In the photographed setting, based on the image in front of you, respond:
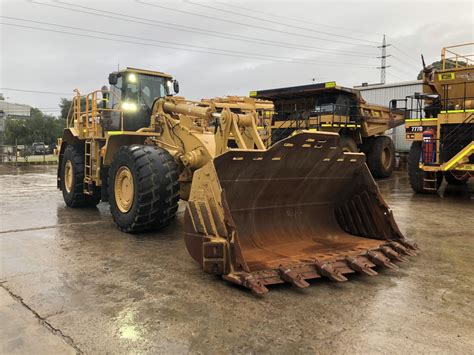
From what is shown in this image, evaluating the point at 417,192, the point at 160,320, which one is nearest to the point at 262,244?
the point at 160,320

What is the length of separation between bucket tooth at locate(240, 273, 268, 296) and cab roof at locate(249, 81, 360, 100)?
11.0 m

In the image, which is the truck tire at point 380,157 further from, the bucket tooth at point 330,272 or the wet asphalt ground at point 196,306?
the bucket tooth at point 330,272

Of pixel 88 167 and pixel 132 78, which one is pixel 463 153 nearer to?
pixel 132 78

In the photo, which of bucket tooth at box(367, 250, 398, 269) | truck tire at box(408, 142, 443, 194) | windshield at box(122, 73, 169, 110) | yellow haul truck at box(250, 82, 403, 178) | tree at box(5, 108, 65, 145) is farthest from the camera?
tree at box(5, 108, 65, 145)

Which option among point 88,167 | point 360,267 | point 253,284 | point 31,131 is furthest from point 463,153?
point 31,131

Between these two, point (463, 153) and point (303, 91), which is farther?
point (303, 91)

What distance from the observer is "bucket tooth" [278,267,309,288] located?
3.88m

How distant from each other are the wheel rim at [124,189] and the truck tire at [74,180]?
2.34 meters

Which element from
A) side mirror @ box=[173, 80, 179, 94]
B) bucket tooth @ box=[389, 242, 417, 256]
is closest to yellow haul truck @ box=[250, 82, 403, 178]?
side mirror @ box=[173, 80, 179, 94]

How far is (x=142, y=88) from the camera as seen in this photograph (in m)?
8.21

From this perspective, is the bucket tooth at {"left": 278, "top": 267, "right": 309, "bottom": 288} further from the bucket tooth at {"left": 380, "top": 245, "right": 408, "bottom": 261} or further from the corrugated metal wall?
the corrugated metal wall

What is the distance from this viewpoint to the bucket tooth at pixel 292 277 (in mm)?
3882

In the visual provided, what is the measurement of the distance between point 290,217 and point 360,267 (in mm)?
1422

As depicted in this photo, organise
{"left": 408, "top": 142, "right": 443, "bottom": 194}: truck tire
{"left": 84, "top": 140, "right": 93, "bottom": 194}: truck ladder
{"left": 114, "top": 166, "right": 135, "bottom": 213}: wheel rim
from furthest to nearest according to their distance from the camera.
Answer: {"left": 408, "top": 142, "right": 443, "bottom": 194}: truck tire → {"left": 84, "top": 140, "right": 93, "bottom": 194}: truck ladder → {"left": 114, "top": 166, "right": 135, "bottom": 213}: wheel rim
